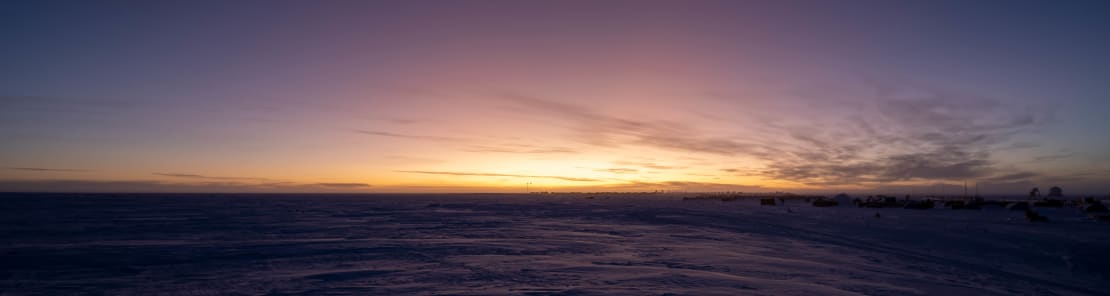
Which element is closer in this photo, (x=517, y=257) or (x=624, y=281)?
(x=624, y=281)

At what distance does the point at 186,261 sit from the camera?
19516 millimetres

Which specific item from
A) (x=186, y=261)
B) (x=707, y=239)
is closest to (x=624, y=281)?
(x=707, y=239)

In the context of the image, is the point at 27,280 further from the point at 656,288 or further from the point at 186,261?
the point at 656,288

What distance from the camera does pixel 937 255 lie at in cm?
2319

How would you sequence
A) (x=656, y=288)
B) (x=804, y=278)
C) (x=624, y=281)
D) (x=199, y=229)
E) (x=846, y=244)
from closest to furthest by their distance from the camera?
(x=656, y=288), (x=624, y=281), (x=804, y=278), (x=846, y=244), (x=199, y=229)

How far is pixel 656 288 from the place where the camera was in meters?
13.8

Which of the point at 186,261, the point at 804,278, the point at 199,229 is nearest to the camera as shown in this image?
the point at 804,278

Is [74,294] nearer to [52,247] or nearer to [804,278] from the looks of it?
[52,247]

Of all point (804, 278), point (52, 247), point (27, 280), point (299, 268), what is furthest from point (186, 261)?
point (804, 278)

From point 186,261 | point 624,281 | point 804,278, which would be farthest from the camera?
point 186,261

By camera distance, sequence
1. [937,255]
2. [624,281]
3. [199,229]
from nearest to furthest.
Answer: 1. [624,281]
2. [937,255]
3. [199,229]

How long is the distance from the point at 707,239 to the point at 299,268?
19.5 metres

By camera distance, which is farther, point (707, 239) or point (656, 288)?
point (707, 239)

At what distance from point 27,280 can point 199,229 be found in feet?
60.3
